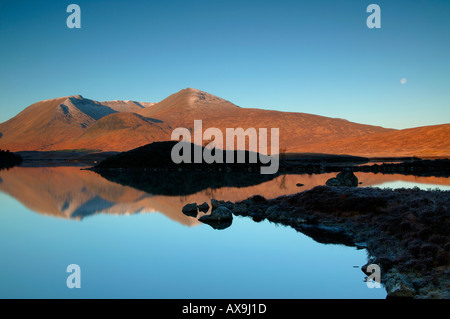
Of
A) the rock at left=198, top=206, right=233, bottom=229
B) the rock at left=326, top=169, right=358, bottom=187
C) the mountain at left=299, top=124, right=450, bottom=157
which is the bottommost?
the rock at left=198, top=206, right=233, bottom=229

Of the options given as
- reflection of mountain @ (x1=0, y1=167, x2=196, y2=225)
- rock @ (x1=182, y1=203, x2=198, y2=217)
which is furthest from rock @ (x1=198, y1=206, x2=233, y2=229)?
rock @ (x1=182, y1=203, x2=198, y2=217)

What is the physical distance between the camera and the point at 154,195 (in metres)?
33.5

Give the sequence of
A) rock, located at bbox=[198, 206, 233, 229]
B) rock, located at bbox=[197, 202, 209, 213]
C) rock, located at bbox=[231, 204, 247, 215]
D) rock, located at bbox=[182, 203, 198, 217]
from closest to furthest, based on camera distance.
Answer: rock, located at bbox=[198, 206, 233, 229]
rock, located at bbox=[231, 204, 247, 215]
rock, located at bbox=[182, 203, 198, 217]
rock, located at bbox=[197, 202, 209, 213]

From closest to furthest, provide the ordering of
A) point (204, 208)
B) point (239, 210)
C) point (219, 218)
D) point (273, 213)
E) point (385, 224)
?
1. point (385, 224)
2. point (219, 218)
3. point (273, 213)
4. point (239, 210)
5. point (204, 208)

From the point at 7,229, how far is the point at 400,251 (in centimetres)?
2059

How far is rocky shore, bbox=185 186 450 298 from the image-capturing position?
9672 mm

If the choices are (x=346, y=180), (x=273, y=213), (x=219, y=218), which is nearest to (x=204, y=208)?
(x=219, y=218)

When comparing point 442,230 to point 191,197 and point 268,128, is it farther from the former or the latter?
point 268,128

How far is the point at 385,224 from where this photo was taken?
49.8 feet

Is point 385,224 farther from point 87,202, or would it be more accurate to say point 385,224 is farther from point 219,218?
point 87,202

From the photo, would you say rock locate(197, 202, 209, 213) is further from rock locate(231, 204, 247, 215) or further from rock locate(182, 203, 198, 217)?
rock locate(231, 204, 247, 215)

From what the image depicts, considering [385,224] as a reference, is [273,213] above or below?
below

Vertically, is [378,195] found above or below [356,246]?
above
